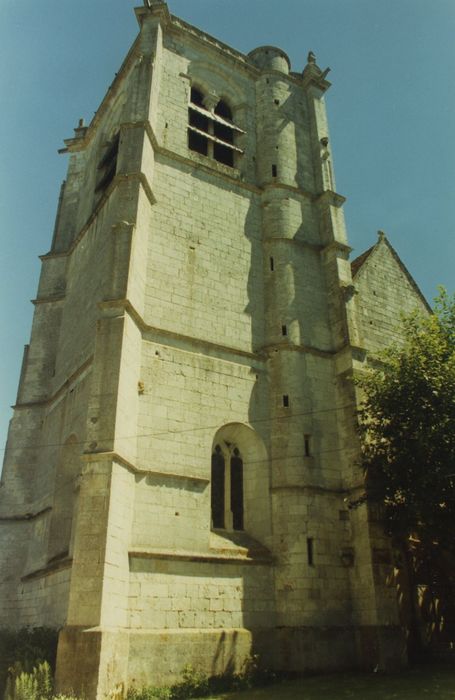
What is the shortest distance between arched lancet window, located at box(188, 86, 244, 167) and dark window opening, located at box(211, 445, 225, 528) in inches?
416

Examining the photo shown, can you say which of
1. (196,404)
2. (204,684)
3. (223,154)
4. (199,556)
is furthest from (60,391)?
(223,154)

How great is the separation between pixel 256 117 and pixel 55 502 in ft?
50.3

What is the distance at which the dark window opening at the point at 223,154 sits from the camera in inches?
787

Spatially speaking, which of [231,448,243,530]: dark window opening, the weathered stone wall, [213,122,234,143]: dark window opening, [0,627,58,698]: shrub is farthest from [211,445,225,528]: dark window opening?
[213,122,234,143]: dark window opening

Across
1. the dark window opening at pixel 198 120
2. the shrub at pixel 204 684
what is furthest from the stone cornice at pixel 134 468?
the dark window opening at pixel 198 120

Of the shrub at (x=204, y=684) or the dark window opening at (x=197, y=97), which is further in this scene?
the dark window opening at (x=197, y=97)

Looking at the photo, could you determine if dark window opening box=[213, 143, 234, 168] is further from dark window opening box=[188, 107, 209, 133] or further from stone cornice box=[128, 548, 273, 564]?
stone cornice box=[128, 548, 273, 564]

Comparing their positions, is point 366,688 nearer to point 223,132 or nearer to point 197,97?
point 223,132

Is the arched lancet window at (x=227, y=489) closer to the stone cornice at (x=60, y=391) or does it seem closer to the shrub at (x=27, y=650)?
the stone cornice at (x=60, y=391)

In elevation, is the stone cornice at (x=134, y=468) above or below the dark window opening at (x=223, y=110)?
below

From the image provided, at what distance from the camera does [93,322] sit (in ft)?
49.8

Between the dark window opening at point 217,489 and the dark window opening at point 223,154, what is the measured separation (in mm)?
10729

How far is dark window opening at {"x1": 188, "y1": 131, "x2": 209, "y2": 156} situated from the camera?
64.3 feet

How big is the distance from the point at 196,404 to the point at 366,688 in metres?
6.82
